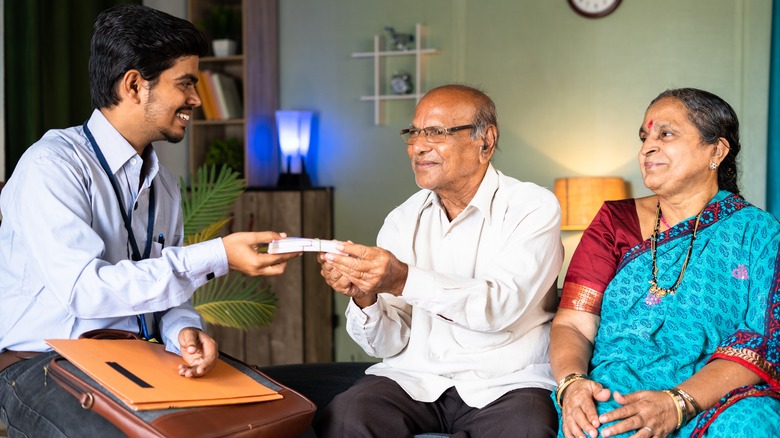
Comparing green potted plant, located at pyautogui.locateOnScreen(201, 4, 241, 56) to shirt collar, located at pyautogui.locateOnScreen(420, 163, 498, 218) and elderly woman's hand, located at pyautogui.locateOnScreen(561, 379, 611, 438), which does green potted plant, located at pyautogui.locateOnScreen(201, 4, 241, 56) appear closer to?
shirt collar, located at pyautogui.locateOnScreen(420, 163, 498, 218)

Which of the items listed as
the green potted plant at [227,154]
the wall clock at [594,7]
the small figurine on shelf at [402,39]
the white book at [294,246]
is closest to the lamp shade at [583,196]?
the wall clock at [594,7]

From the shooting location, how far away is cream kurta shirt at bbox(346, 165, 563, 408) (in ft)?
6.80

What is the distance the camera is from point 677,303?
210cm

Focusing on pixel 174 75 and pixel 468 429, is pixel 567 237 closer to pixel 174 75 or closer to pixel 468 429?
pixel 468 429

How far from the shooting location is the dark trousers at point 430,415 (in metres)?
2.02

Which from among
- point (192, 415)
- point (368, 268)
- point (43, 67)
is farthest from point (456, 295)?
point (43, 67)

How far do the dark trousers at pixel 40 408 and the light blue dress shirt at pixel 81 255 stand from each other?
8cm

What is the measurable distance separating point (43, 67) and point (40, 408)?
3.05 metres

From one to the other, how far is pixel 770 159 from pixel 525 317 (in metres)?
2.96

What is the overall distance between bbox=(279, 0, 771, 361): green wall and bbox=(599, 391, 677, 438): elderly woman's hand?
9.78ft

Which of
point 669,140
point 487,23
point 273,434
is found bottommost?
point 273,434

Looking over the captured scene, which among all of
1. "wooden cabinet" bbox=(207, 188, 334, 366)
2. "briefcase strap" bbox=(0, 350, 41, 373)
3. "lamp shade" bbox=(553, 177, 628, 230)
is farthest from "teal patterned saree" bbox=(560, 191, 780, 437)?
"wooden cabinet" bbox=(207, 188, 334, 366)

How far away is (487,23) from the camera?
512 centimetres

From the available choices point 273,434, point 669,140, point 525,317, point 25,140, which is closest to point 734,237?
point 669,140
